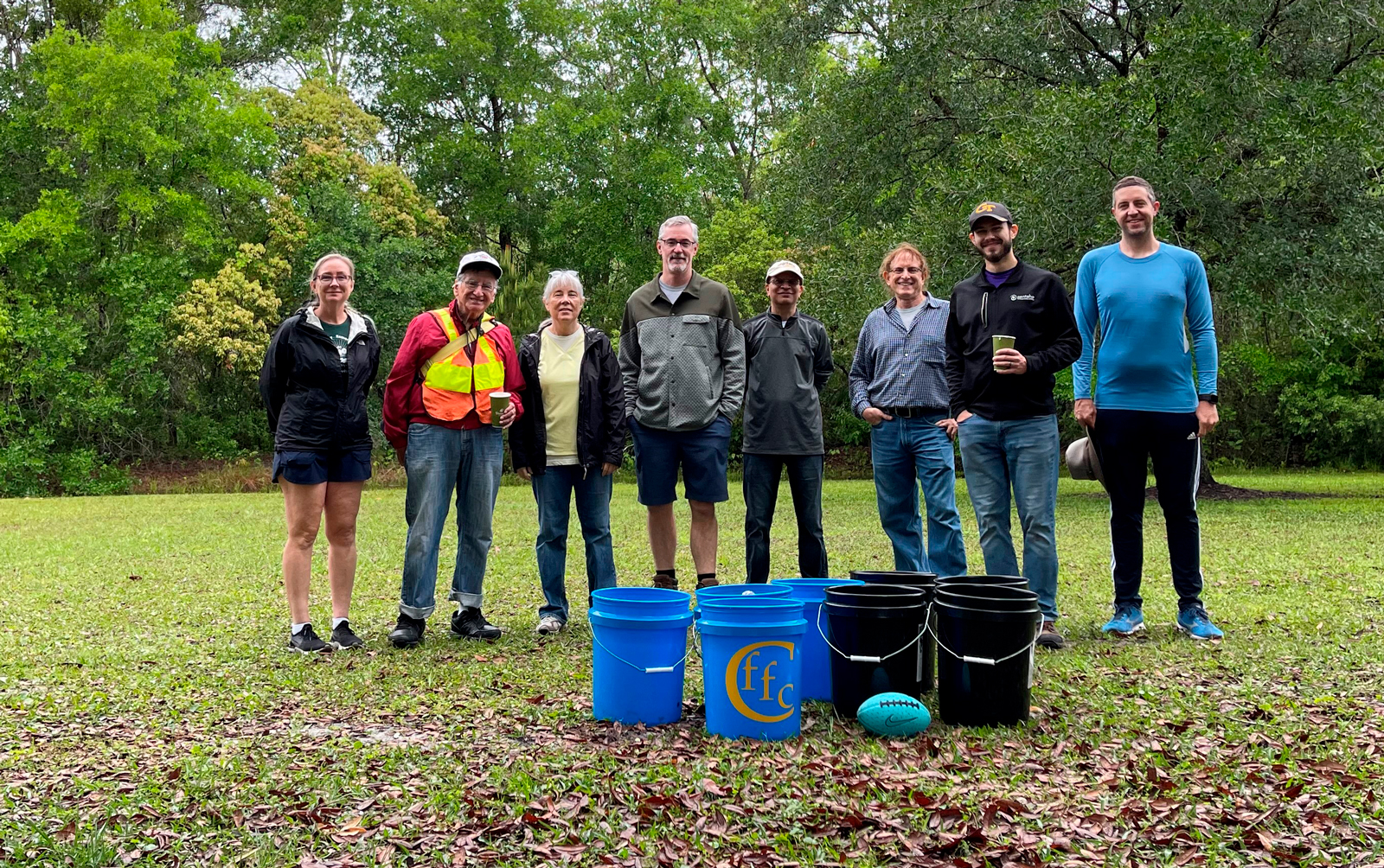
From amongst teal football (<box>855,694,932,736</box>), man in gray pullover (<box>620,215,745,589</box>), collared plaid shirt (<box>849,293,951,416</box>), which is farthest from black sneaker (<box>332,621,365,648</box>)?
collared plaid shirt (<box>849,293,951,416</box>)

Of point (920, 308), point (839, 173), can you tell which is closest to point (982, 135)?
point (839, 173)

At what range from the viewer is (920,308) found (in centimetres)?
655

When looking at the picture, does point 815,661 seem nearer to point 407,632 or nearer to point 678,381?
point 678,381

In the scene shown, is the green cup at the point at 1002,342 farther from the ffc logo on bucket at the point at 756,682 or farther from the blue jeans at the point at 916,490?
the ffc logo on bucket at the point at 756,682

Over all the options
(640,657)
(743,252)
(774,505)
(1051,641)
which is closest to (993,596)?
(1051,641)

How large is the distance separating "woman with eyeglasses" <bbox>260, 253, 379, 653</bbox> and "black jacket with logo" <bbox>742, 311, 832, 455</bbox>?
229 centimetres

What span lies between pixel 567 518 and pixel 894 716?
268 centimetres

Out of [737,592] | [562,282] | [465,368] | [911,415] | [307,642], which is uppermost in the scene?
[562,282]

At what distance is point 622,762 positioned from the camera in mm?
3963

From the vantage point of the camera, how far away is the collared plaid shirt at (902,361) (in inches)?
249

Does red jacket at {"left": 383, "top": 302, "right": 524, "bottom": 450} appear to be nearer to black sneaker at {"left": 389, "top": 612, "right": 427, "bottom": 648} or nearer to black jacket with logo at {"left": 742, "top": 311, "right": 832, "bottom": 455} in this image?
black sneaker at {"left": 389, "top": 612, "right": 427, "bottom": 648}

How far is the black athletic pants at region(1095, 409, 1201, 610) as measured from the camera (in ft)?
18.7

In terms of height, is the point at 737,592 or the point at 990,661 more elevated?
the point at 737,592

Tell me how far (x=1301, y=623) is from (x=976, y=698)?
9.98 feet
